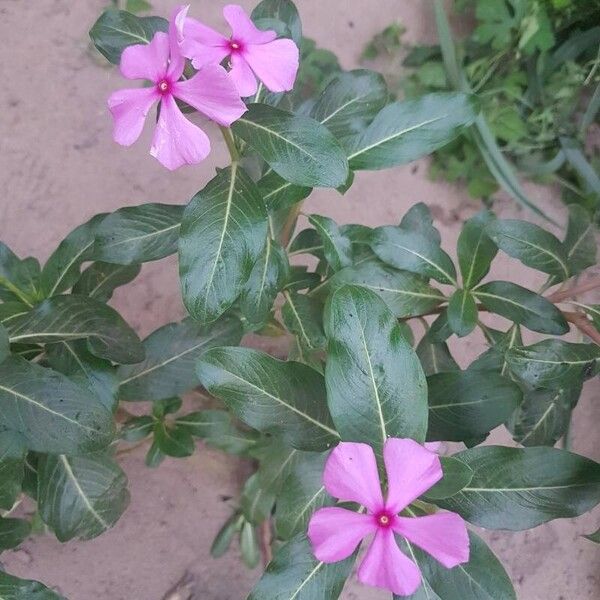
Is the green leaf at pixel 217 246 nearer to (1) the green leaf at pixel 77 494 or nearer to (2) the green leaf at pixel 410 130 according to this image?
(2) the green leaf at pixel 410 130

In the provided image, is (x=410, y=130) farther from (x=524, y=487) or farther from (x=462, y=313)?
(x=524, y=487)

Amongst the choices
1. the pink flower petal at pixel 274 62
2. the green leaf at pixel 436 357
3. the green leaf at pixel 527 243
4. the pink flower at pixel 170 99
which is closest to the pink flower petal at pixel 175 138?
the pink flower at pixel 170 99

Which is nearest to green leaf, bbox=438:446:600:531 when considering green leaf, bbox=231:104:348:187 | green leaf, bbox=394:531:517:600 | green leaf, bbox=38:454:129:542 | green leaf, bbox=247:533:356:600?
green leaf, bbox=394:531:517:600

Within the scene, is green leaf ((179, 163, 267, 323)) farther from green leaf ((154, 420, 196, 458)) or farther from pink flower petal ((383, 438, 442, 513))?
green leaf ((154, 420, 196, 458))

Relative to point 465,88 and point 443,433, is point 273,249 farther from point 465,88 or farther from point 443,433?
point 465,88

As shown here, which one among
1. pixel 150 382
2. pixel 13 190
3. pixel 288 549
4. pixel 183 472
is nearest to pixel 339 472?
pixel 288 549

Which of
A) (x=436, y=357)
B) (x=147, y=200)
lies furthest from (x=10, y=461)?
(x=147, y=200)
